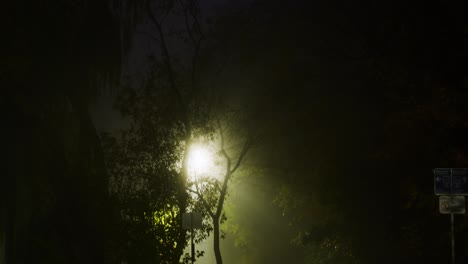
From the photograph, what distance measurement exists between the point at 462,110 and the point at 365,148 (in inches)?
168

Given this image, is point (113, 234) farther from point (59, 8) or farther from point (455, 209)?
point (455, 209)

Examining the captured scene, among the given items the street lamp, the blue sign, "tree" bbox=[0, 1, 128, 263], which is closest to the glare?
the street lamp

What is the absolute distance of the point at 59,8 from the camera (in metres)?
21.7

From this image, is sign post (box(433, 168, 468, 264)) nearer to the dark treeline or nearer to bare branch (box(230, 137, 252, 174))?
the dark treeline

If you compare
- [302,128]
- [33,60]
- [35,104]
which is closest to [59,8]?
[33,60]

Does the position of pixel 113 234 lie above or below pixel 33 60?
below

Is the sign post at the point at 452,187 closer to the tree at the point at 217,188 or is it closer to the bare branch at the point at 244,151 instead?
the tree at the point at 217,188

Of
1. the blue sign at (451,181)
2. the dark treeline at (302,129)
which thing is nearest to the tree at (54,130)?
the dark treeline at (302,129)

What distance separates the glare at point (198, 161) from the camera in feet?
89.0

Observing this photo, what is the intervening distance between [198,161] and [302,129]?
4278mm

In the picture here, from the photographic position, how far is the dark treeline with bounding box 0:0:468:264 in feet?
69.4

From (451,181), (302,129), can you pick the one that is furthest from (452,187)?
(302,129)

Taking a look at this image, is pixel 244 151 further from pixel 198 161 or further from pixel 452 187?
pixel 452 187

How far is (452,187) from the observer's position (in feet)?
54.3
